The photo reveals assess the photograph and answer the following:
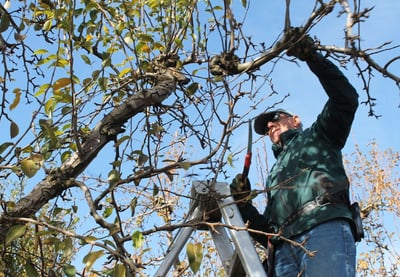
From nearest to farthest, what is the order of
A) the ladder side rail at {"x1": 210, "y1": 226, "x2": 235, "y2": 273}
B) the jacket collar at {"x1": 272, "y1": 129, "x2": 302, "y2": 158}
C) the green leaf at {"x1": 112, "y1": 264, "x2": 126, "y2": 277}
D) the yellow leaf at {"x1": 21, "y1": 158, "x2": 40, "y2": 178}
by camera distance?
1. the green leaf at {"x1": 112, "y1": 264, "x2": 126, "y2": 277}
2. the yellow leaf at {"x1": 21, "y1": 158, "x2": 40, "y2": 178}
3. the ladder side rail at {"x1": 210, "y1": 226, "x2": 235, "y2": 273}
4. the jacket collar at {"x1": 272, "y1": 129, "x2": 302, "y2": 158}

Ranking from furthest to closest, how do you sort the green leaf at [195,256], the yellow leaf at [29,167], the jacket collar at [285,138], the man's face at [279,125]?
1. the man's face at [279,125]
2. the jacket collar at [285,138]
3. the yellow leaf at [29,167]
4. the green leaf at [195,256]

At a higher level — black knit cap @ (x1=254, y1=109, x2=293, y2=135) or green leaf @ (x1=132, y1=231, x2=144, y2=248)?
black knit cap @ (x1=254, y1=109, x2=293, y2=135)

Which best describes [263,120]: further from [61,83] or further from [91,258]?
[91,258]

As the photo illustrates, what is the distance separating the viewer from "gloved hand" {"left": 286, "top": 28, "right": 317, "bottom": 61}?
86.2 inches

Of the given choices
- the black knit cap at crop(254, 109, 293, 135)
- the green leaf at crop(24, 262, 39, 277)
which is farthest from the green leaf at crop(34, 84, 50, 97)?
the black knit cap at crop(254, 109, 293, 135)

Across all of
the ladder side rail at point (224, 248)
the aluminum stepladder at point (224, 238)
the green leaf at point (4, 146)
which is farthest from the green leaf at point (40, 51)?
the ladder side rail at point (224, 248)

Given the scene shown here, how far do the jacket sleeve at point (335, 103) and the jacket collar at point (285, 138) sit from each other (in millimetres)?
→ 313

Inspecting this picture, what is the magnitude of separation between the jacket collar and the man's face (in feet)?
0.18

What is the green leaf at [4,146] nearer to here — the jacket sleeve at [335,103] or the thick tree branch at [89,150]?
the thick tree branch at [89,150]

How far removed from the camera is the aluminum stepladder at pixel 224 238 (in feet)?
7.51

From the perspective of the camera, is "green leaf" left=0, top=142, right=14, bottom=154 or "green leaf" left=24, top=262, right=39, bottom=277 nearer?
"green leaf" left=24, top=262, right=39, bottom=277

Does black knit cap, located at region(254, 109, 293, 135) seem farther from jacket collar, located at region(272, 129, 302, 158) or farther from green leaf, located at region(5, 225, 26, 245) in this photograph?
green leaf, located at region(5, 225, 26, 245)

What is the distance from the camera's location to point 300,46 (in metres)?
2.29

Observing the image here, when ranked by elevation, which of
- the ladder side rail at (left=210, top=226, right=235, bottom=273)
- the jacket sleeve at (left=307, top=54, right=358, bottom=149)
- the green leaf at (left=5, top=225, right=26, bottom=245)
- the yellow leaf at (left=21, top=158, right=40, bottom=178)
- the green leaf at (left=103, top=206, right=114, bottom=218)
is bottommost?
the green leaf at (left=5, top=225, right=26, bottom=245)
